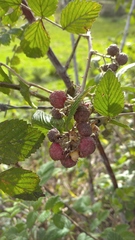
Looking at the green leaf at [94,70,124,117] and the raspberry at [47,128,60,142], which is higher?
the green leaf at [94,70,124,117]

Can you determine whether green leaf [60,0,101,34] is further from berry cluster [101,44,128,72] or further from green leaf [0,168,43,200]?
green leaf [0,168,43,200]

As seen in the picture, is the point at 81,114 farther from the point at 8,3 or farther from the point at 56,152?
the point at 8,3

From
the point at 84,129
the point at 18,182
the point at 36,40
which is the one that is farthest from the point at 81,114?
the point at 36,40

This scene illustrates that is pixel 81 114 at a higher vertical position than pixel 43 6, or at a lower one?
lower

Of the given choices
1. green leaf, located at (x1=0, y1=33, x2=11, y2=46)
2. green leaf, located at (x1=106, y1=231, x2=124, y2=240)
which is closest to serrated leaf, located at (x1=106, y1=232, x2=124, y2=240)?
green leaf, located at (x1=106, y1=231, x2=124, y2=240)

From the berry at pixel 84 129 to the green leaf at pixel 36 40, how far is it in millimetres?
226

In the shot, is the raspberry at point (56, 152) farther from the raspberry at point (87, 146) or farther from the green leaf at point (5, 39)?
the green leaf at point (5, 39)

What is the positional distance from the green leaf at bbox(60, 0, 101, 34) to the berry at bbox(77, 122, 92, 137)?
0.64 feet

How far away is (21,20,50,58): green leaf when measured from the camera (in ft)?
2.15

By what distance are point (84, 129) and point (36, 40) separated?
9.8 inches

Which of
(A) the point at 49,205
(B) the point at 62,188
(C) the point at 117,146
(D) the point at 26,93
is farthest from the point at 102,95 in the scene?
(B) the point at 62,188

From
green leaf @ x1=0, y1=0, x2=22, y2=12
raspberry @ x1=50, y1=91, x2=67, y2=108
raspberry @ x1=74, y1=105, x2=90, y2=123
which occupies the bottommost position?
raspberry @ x1=74, y1=105, x2=90, y2=123

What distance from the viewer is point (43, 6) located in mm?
605

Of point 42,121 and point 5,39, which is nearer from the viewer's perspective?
point 42,121
